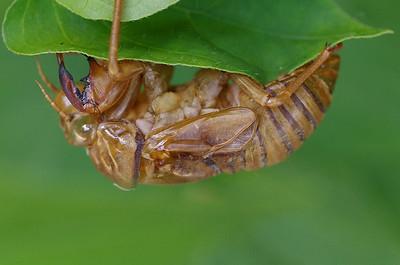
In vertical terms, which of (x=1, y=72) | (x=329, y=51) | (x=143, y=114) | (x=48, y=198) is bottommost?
(x=48, y=198)

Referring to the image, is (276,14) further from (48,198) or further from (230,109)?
(48,198)

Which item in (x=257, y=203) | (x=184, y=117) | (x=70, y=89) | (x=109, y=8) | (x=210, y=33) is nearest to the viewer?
(x=109, y=8)

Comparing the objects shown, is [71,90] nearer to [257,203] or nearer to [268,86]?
A: [268,86]

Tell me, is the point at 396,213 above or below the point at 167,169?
below

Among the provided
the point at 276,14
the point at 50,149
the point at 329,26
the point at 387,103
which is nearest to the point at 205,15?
the point at 276,14

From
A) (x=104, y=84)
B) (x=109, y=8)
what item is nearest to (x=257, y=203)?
(x=104, y=84)

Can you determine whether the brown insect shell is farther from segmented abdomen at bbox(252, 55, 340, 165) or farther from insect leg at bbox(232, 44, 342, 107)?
segmented abdomen at bbox(252, 55, 340, 165)

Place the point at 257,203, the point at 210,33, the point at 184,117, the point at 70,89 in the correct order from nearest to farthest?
the point at 210,33 → the point at 70,89 → the point at 184,117 → the point at 257,203

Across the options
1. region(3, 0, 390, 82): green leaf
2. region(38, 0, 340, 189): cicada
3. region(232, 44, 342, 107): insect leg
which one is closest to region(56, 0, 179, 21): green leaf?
region(3, 0, 390, 82): green leaf
